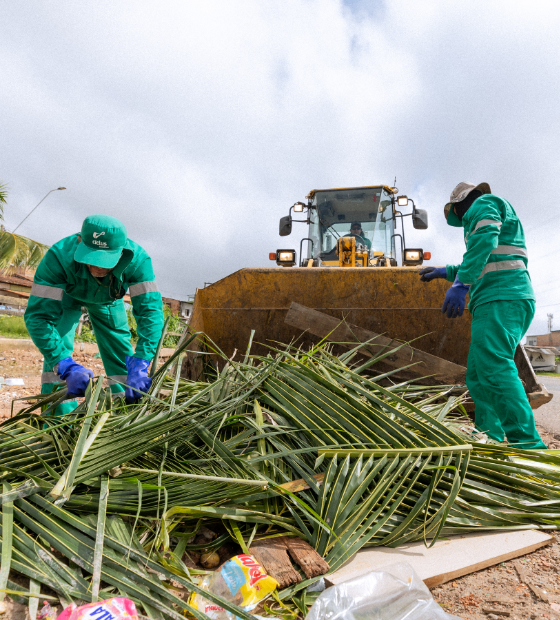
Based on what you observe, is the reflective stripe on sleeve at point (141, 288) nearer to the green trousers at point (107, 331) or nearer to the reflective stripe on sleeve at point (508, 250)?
the green trousers at point (107, 331)

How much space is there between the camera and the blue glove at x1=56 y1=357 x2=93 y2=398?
218cm

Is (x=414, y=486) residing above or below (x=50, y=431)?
below

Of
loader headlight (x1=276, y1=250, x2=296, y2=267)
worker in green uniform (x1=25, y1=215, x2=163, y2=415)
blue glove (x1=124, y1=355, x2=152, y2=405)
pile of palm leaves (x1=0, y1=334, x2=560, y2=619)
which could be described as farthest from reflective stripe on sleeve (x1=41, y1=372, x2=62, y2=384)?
loader headlight (x1=276, y1=250, x2=296, y2=267)

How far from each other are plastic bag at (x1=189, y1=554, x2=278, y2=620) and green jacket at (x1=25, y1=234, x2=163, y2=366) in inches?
64.3

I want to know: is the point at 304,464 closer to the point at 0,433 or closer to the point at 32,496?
the point at 32,496

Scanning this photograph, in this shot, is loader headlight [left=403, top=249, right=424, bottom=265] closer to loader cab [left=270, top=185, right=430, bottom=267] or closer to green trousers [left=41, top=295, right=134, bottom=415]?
loader cab [left=270, top=185, right=430, bottom=267]

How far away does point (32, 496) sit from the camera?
1.24 meters

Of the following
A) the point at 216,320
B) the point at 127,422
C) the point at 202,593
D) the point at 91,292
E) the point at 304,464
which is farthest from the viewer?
the point at 216,320

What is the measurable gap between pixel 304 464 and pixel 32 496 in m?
0.85

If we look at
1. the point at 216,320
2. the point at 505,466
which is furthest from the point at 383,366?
the point at 505,466

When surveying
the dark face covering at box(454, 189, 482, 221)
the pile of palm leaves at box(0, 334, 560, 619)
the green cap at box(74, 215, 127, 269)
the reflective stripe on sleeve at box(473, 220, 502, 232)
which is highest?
the dark face covering at box(454, 189, 482, 221)

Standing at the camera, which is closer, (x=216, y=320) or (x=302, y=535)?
(x=302, y=535)

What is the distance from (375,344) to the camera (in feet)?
10.3

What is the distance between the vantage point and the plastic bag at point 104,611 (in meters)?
0.92
